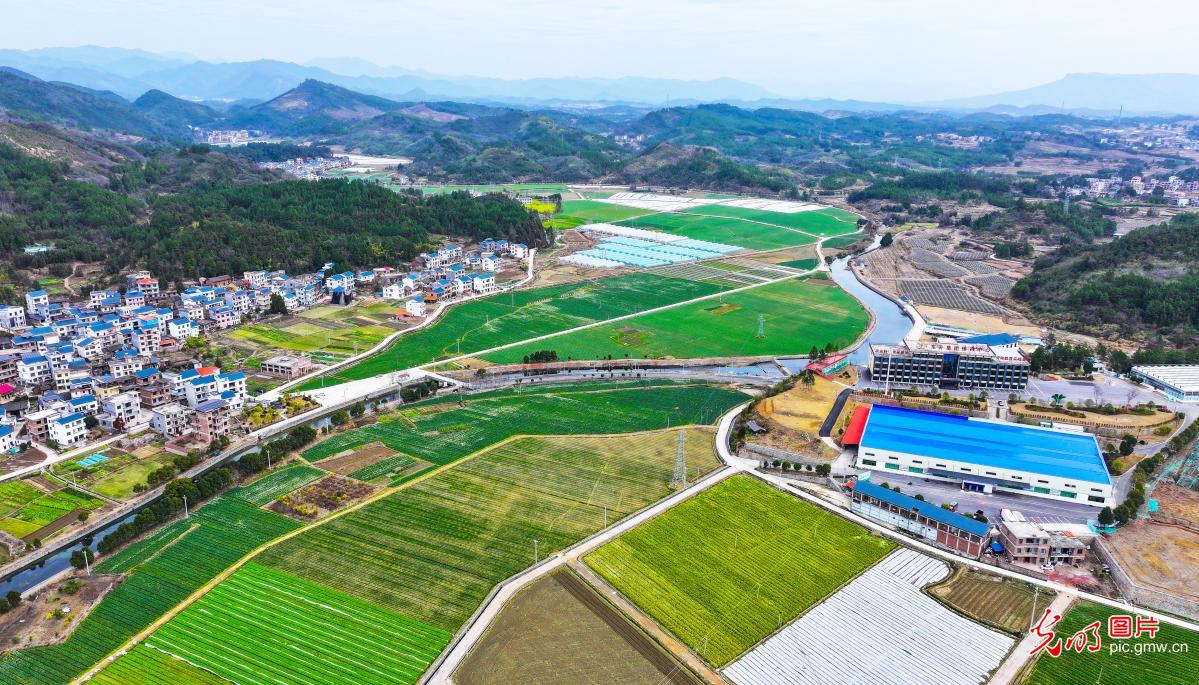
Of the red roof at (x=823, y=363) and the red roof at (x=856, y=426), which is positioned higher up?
the red roof at (x=823, y=363)

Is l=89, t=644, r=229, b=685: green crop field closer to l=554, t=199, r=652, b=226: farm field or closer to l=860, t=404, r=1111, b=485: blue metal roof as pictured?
l=860, t=404, r=1111, b=485: blue metal roof

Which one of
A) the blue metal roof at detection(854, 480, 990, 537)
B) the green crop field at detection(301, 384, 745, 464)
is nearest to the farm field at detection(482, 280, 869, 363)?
the green crop field at detection(301, 384, 745, 464)

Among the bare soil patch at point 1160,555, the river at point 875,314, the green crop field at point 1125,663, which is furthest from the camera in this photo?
the river at point 875,314

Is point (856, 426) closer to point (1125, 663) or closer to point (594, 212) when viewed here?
point (1125, 663)

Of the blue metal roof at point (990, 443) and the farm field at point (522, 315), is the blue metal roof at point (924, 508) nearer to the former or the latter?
the blue metal roof at point (990, 443)

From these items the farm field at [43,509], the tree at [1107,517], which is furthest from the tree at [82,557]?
the tree at [1107,517]

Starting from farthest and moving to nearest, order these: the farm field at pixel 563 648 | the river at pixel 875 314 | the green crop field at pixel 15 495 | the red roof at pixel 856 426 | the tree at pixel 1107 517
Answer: the river at pixel 875 314
the red roof at pixel 856 426
the green crop field at pixel 15 495
the tree at pixel 1107 517
the farm field at pixel 563 648

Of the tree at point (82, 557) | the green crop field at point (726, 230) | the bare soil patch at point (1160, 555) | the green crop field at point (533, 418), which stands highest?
the green crop field at point (726, 230)

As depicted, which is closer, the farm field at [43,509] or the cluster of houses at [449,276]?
the farm field at [43,509]
